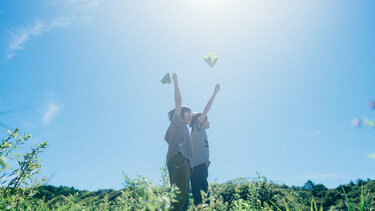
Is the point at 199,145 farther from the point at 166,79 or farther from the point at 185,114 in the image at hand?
the point at 166,79

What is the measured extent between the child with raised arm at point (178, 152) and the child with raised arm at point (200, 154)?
0.87 metres

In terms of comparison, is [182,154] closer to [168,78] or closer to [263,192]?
Answer: [168,78]

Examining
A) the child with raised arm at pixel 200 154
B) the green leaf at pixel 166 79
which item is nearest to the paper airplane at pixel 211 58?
the child with raised arm at pixel 200 154

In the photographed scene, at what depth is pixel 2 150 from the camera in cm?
241

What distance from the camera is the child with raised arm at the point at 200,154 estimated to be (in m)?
3.86

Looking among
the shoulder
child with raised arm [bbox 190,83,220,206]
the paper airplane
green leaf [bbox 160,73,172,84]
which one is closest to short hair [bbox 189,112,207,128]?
child with raised arm [bbox 190,83,220,206]

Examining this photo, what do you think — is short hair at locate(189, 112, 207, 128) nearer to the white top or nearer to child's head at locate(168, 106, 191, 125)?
the white top

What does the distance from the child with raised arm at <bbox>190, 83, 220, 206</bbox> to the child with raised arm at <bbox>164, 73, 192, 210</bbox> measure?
868mm

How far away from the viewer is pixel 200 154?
4.06 m

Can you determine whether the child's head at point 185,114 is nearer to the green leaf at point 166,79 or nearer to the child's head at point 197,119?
the green leaf at point 166,79

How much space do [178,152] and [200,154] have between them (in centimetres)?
124

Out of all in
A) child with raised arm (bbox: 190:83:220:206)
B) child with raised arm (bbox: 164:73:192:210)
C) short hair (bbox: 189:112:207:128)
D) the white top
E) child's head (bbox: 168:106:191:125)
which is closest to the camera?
child with raised arm (bbox: 164:73:192:210)

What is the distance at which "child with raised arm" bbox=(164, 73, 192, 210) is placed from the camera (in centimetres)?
272

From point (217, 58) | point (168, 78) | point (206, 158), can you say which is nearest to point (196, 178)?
point (206, 158)
